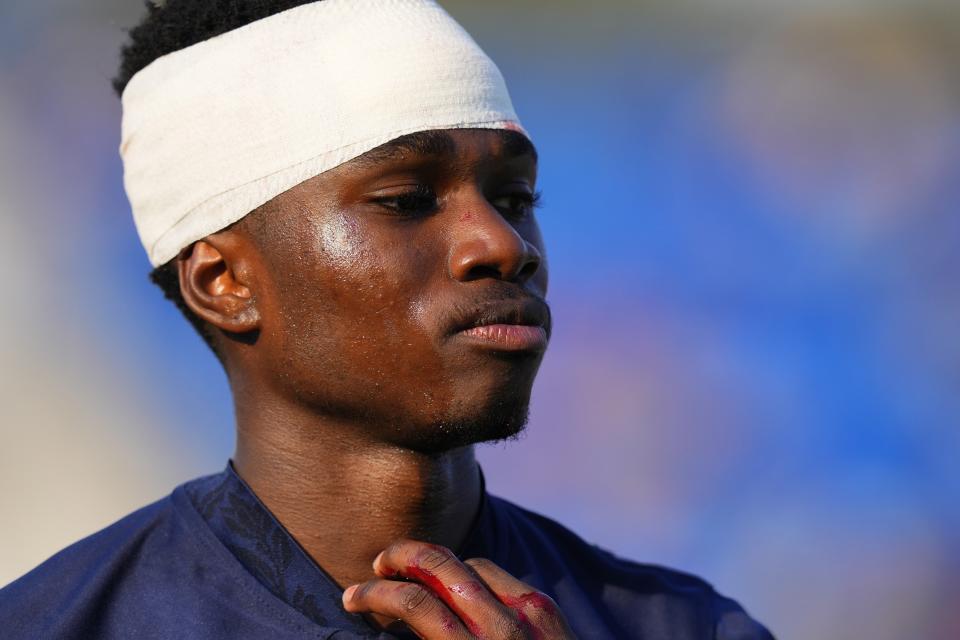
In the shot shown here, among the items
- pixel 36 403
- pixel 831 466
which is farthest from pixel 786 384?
pixel 36 403

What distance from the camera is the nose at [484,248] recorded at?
2.15 meters

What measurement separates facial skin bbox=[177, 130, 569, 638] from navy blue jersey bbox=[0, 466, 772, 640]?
0.07 meters

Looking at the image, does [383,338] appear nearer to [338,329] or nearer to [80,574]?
[338,329]

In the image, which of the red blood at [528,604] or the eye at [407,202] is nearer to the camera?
the red blood at [528,604]

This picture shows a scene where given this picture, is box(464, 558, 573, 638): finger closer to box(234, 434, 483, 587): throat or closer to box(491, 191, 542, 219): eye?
box(234, 434, 483, 587): throat

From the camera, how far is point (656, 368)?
207 inches

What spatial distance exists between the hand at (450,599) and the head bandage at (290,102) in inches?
29.3

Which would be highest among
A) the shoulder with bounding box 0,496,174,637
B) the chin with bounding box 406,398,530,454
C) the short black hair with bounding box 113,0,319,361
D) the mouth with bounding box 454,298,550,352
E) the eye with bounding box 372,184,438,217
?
the short black hair with bounding box 113,0,319,361

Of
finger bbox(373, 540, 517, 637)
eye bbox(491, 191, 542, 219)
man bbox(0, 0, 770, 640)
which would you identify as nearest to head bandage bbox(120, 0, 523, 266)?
man bbox(0, 0, 770, 640)

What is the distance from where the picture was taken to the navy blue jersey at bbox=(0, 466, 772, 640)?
84.9 inches

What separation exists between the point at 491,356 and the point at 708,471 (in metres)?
3.31

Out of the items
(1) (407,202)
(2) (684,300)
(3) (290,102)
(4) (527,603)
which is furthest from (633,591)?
(2) (684,300)

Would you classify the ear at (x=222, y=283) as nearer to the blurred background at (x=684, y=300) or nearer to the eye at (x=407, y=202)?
the eye at (x=407, y=202)

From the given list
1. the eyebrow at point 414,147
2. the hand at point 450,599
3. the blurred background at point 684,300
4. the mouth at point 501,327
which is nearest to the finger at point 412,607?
the hand at point 450,599
